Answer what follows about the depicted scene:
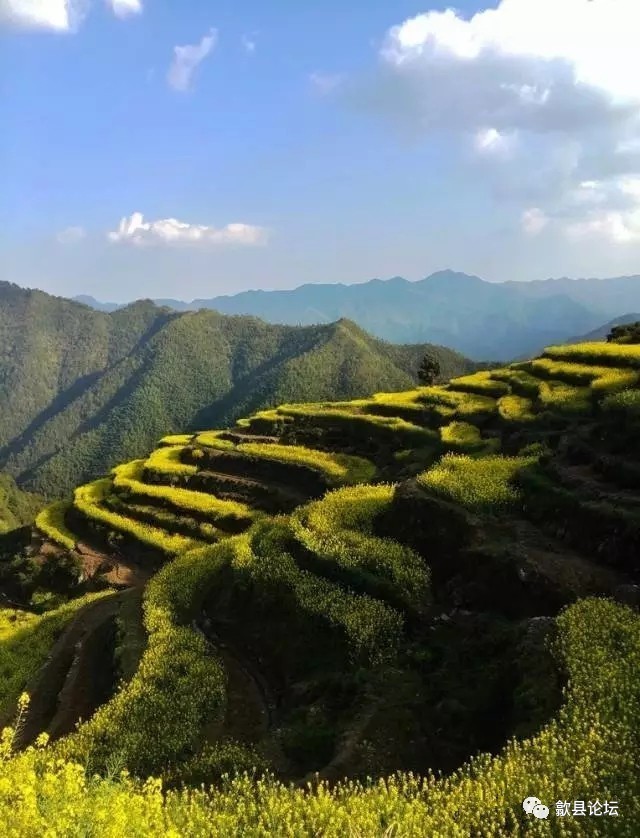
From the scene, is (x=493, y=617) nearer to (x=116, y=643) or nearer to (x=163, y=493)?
(x=116, y=643)

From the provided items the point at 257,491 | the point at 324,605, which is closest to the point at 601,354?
the point at 257,491

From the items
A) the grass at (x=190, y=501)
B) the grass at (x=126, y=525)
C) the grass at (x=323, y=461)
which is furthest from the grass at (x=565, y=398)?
the grass at (x=126, y=525)

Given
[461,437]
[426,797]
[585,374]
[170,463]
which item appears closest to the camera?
[426,797]

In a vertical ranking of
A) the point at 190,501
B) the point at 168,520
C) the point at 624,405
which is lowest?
the point at 168,520

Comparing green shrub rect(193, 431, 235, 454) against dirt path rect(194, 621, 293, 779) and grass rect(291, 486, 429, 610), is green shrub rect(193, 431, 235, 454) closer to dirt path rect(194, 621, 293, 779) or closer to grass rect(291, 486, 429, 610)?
grass rect(291, 486, 429, 610)

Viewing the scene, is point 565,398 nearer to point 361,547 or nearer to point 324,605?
point 361,547

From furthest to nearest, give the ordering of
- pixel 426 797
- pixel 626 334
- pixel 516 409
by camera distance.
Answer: pixel 626 334, pixel 516 409, pixel 426 797

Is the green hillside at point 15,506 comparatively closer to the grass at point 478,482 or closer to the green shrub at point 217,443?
the green shrub at point 217,443
